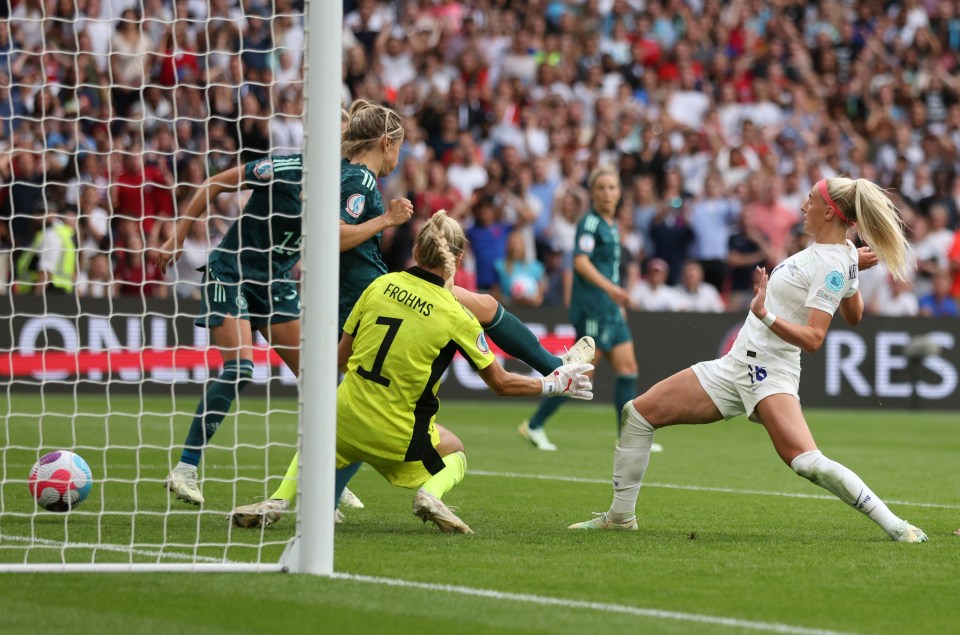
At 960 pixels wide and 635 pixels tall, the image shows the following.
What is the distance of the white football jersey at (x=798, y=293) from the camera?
723cm

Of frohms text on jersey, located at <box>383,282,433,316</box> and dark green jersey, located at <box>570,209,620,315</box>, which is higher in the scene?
frohms text on jersey, located at <box>383,282,433,316</box>

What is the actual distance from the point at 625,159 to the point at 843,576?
48.5 feet

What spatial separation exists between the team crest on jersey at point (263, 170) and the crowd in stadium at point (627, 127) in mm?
7637

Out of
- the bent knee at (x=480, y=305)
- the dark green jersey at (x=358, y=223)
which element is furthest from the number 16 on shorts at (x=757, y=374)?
the dark green jersey at (x=358, y=223)

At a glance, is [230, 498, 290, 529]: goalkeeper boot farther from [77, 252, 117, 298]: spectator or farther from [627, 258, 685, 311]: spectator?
[627, 258, 685, 311]: spectator

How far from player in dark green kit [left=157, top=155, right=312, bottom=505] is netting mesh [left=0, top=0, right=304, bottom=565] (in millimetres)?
19

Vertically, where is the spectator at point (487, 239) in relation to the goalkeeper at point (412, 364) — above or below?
below

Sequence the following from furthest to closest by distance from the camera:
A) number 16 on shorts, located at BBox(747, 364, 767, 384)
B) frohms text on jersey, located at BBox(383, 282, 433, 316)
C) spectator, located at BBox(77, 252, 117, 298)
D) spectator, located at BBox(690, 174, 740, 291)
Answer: spectator, located at BBox(690, 174, 740, 291) → spectator, located at BBox(77, 252, 117, 298) → number 16 on shorts, located at BBox(747, 364, 767, 384) → frohms text on jersey, located at BBox(383, 282, 433, 316)

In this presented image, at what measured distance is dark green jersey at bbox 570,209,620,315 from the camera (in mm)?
13148

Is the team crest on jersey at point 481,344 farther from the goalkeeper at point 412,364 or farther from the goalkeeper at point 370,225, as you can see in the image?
the goalkeeper at point 370,225

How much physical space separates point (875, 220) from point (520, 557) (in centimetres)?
254

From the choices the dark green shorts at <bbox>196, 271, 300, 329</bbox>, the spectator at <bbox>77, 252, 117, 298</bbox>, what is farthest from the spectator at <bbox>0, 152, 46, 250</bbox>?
Answer: the dark green shorts at <bbox>196, 271, 300, 329</bbox>

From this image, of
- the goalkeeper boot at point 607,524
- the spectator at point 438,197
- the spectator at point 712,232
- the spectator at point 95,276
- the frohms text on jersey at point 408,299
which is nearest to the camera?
the frohms text on jersey at point 408,299

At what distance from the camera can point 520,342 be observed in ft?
26.0
